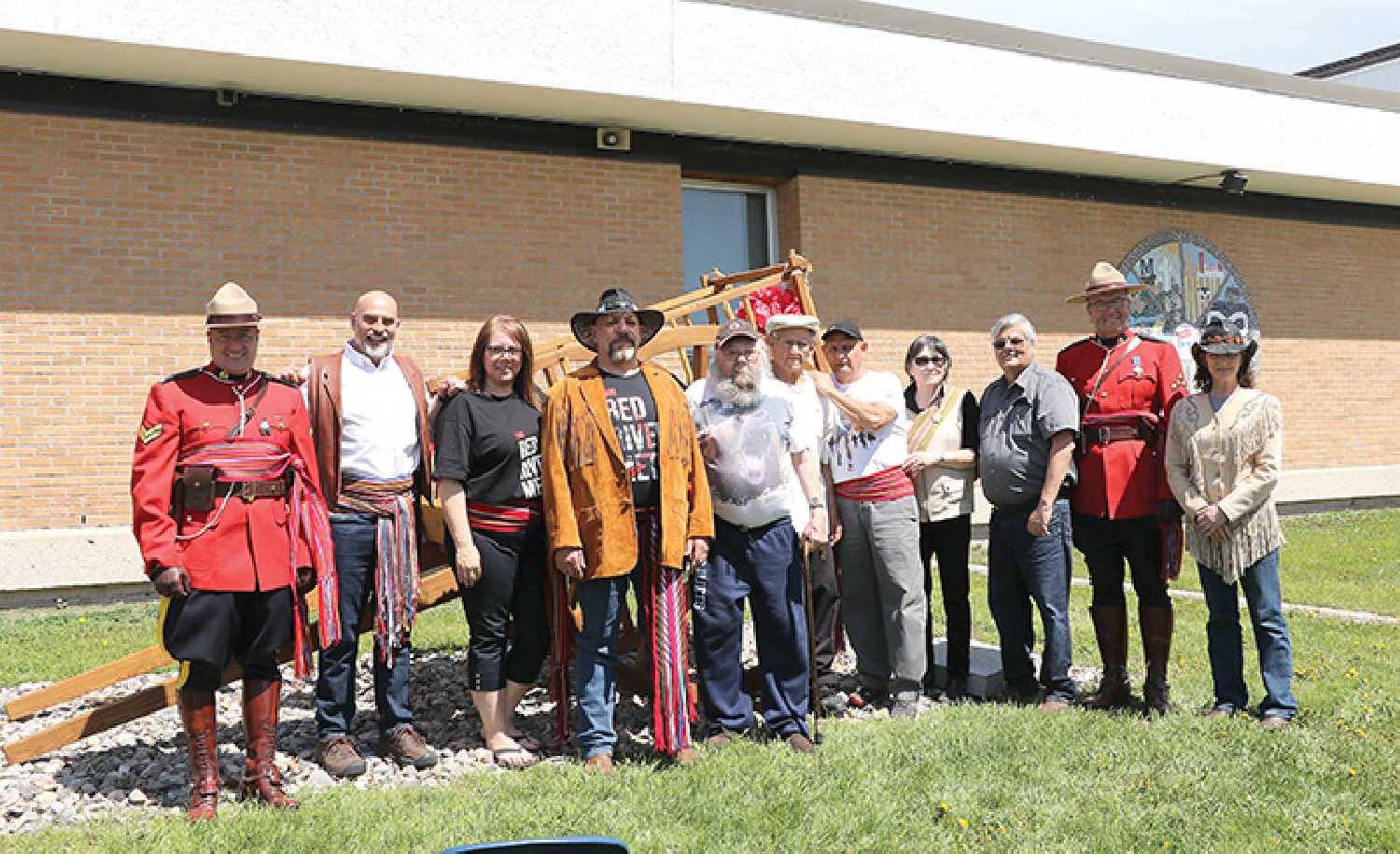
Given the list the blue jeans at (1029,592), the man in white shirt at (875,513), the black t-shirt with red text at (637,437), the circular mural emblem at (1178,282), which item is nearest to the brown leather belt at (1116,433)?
the blue jeans at (1029,592)

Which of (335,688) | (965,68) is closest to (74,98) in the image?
(335,688)

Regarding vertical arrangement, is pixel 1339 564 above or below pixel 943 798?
below

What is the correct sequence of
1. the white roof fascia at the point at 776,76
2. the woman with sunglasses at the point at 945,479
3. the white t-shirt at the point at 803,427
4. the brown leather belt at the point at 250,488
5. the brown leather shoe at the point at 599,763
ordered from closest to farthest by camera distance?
the brown leather belt at the point at 250,488 < the brown leather shoe at the point at 599,763 < the white t-shirt at the point at 803,427 < the woman with sunglasses at the point at 945,479 < the white roof fascia at the point at 776,76

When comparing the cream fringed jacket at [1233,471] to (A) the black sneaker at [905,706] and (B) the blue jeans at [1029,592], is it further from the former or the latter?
(A) the black sneaker at [905,706]

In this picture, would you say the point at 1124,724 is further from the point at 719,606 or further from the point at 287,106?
the point at 287,106

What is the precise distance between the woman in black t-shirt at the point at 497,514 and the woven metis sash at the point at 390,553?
21cm

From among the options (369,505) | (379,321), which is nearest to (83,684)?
(369,505)

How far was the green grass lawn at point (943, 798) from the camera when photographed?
12.3 ft

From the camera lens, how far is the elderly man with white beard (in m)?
4.81

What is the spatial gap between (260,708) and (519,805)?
3.66ft

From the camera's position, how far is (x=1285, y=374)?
1505 cm

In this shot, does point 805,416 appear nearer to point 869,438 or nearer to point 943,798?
point 869,438

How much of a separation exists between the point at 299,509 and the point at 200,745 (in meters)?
0.96

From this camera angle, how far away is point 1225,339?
16.6ft
